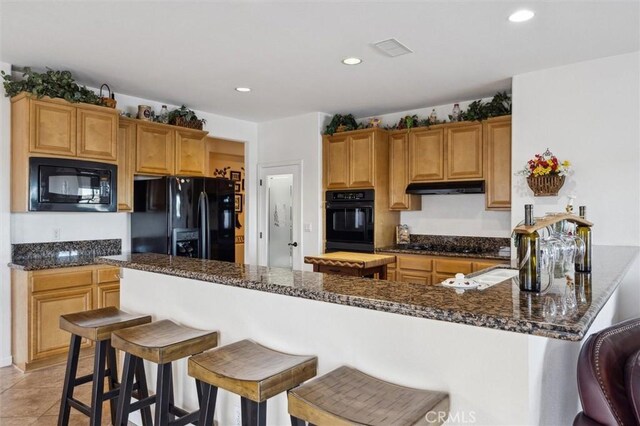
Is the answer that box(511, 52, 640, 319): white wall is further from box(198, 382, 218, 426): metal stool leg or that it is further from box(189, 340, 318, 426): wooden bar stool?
box(198, 382, 218, 426): metal stool leg

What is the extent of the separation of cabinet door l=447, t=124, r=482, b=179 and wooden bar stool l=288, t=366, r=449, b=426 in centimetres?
353

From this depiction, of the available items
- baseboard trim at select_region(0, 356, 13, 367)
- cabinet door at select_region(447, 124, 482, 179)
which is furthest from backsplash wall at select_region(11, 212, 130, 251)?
cabinet door at select_region(447, 124, 482, 179)

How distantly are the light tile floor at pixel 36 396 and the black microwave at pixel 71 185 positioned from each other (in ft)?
4.41

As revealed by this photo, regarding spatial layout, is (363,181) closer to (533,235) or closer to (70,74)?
(70,74)

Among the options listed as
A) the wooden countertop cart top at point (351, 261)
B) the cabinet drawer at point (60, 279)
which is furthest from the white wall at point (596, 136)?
the cabinet drawer at point (60, 279)

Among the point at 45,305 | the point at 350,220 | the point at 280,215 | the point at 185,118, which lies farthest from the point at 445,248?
the point at 45,305

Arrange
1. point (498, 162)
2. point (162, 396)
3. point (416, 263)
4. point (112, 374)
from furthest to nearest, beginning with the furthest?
point (416, 263), point (498, 162), point (112, 374), point (162, 396)

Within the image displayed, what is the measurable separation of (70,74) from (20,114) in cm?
53

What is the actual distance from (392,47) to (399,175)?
207 centimetres

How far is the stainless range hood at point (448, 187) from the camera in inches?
173

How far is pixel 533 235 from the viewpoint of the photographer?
1.49m

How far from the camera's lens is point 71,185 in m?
3.76

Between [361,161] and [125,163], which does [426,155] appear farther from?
[125,163]

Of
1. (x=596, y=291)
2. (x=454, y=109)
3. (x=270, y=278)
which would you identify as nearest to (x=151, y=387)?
(x=270, y=278)
